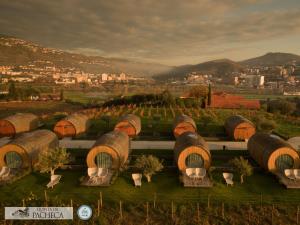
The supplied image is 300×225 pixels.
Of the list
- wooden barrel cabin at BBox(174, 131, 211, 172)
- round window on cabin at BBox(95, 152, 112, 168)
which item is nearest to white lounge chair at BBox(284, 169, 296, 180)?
wooden barrel cabin at BBox(174, 131, 211, 172)

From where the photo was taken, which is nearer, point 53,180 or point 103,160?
point 53,180

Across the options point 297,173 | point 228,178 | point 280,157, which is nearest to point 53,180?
point 228,178

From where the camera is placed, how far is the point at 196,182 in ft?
78.3

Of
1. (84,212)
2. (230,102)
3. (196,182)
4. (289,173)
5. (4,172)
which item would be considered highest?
(230,102)

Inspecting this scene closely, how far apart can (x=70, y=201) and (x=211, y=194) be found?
1070 cm

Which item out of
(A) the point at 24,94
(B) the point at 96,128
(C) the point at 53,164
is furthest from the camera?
(A) the point at 24,94

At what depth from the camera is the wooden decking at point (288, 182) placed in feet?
75.9

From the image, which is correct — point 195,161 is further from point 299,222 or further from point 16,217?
point 16,217

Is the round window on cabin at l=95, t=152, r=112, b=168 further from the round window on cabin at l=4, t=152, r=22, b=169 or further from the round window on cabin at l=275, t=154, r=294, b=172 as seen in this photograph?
the round window on cabin at l=275, t=154, r=294, b=172

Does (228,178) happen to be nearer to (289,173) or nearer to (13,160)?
(289,173)

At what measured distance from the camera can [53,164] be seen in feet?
80.5

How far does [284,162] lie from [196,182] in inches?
341

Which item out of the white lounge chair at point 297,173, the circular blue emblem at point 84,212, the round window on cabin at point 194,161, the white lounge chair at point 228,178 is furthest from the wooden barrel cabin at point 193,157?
the circular blue emblem at point 84,212

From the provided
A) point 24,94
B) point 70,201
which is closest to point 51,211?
point 70,201
